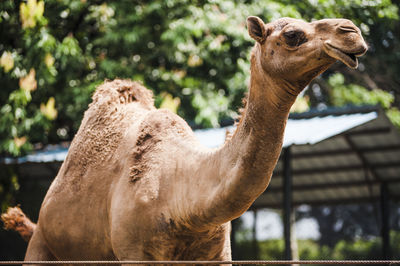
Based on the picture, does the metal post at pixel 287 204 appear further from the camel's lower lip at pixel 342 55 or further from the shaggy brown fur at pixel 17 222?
the camel's lower lip at pixel 342 55

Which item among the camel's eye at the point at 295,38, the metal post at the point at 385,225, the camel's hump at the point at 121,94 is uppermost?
the camel's eye at the point at 295,38

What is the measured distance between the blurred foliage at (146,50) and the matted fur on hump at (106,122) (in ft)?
15.1

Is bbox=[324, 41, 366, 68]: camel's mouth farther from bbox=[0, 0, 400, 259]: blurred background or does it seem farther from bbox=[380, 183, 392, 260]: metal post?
bbox=[380, 183, 392, 260]: metal post

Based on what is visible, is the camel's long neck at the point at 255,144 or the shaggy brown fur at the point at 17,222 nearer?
the camel's long neck at the point at 255,144

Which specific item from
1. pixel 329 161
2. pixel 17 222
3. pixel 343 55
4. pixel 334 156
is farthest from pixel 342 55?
pixel 329 161

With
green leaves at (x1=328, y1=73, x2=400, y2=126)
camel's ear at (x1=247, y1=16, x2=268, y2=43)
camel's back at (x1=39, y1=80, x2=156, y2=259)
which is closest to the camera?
camel's ear at (x1=247, y1=16, x2=268, y2=43)

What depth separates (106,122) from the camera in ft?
15.0

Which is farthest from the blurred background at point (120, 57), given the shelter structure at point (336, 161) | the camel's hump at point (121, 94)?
the camel's hump at point (121, 94)

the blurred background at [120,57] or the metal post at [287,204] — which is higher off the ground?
the blurred background at [120,57]

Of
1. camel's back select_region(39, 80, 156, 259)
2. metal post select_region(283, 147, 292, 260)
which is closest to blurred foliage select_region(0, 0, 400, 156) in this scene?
metal post select_region(283, 147, 292, 260)

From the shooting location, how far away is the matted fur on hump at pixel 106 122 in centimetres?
Answer: 443

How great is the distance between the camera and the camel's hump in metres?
4.74

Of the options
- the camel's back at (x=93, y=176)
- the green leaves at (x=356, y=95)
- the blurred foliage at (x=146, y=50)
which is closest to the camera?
the camel's back at (x=93, y=176)

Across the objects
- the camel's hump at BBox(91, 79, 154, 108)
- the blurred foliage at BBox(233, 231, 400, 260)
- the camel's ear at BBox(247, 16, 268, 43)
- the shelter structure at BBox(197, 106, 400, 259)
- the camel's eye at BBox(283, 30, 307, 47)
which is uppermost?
the camel's ear at BBox(247, 16, 268, 43)
